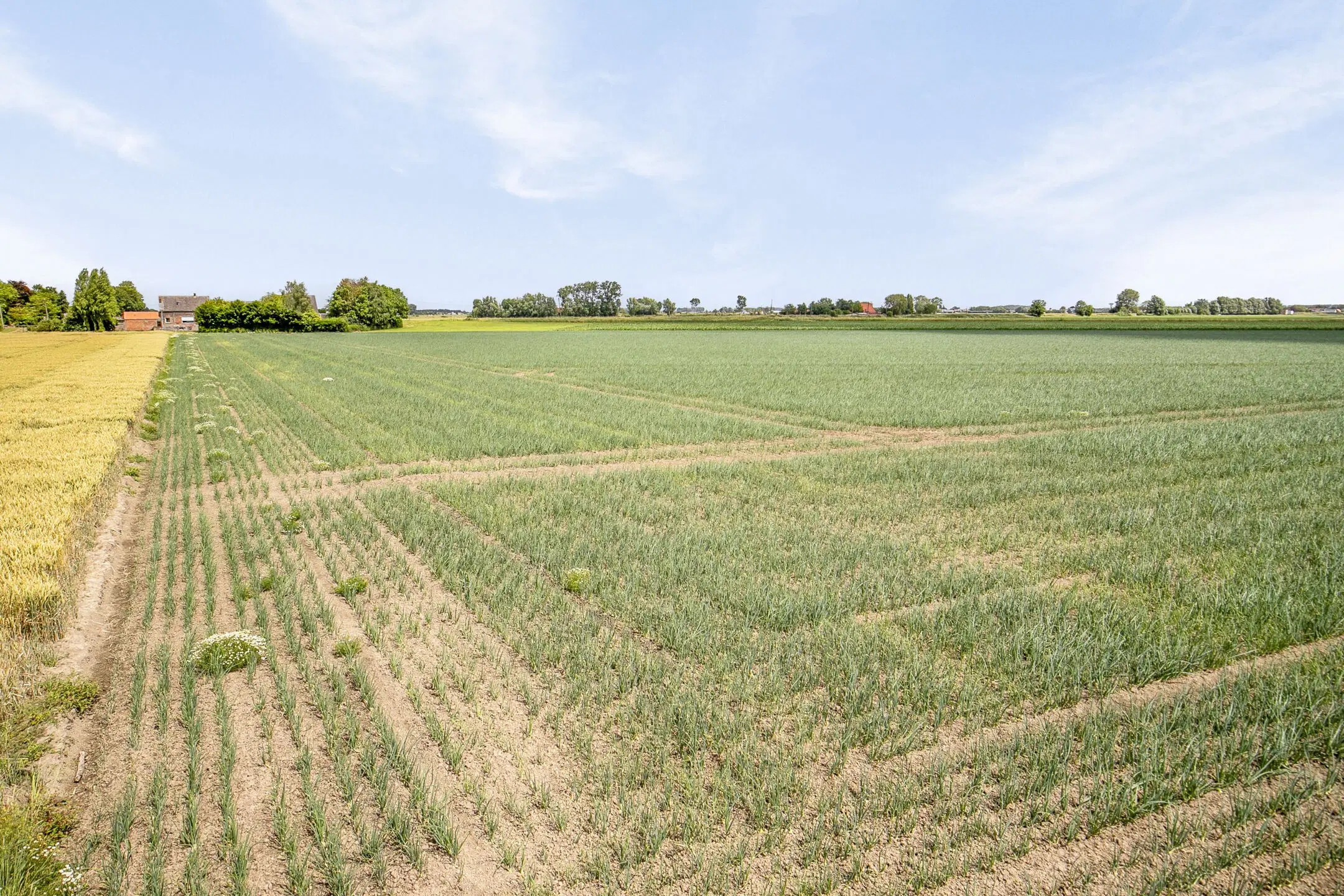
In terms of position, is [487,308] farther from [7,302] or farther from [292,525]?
[292,525]

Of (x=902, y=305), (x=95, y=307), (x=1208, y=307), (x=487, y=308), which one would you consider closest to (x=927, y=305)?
(x=902, y=305)

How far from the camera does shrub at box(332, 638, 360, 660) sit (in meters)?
6.54

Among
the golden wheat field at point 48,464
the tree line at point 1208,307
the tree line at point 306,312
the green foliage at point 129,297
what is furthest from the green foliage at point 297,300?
the tree line at point 1208,307

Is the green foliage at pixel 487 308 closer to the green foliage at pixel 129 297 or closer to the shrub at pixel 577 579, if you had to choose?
the green foliage at pixel 129 297

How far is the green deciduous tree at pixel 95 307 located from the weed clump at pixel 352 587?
500 feet

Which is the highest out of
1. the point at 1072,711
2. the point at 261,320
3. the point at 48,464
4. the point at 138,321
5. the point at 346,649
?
the point at 138,321

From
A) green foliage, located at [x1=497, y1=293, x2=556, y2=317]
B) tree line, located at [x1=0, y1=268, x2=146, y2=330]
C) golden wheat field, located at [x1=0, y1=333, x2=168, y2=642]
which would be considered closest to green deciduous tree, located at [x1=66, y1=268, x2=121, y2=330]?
tree line, located at [x1=0, y1=268, x2=146, y2=330]

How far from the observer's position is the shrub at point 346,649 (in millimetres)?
6535

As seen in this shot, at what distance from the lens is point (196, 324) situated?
490ft

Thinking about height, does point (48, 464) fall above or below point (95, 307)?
below

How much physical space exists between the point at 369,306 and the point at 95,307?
47312 mm

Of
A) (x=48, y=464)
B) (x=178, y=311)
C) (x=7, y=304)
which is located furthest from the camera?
(x=178, y=311)

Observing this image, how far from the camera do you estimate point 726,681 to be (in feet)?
19.7

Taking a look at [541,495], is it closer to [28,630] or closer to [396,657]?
[396,657]
